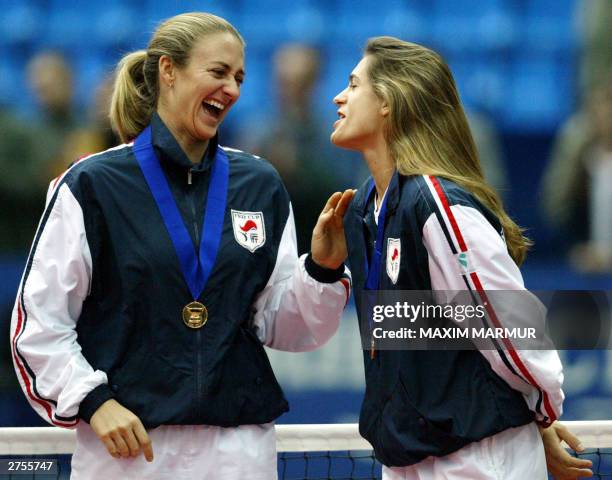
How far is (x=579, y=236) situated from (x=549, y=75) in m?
1.32

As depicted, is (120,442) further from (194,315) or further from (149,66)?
(149,66)

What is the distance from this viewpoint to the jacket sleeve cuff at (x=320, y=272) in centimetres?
363

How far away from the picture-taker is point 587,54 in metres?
8.48

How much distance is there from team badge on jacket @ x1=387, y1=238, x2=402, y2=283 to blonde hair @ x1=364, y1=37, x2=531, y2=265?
0.65ft

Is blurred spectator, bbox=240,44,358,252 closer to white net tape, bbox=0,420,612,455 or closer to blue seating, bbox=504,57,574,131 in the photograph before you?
blue seating, bbox=504,57,574,131

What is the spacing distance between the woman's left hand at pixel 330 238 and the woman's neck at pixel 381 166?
0.11m

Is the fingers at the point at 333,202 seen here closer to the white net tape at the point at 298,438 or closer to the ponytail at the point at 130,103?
the ponytail at the point at 130,103

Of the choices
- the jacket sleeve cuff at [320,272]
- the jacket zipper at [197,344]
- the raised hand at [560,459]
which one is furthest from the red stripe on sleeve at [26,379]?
the raised hand at [560,459]

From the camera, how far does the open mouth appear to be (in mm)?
3607

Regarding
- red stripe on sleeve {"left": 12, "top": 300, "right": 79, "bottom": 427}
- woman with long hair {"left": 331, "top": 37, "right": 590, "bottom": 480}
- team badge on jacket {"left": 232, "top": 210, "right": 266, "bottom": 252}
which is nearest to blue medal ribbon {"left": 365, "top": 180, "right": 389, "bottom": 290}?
woman with long hair {"left": 331, "top": 37, "right": 590, "bottom": 480}

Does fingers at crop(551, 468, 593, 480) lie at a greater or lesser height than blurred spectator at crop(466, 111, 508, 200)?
greater

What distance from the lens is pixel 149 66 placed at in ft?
12.1

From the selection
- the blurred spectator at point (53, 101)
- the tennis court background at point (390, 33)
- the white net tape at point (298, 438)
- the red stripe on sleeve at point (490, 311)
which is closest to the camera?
the red stripe on sleeve at point (490, 311)

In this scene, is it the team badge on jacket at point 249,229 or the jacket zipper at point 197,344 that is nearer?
the jacket zipper at point 197,344
